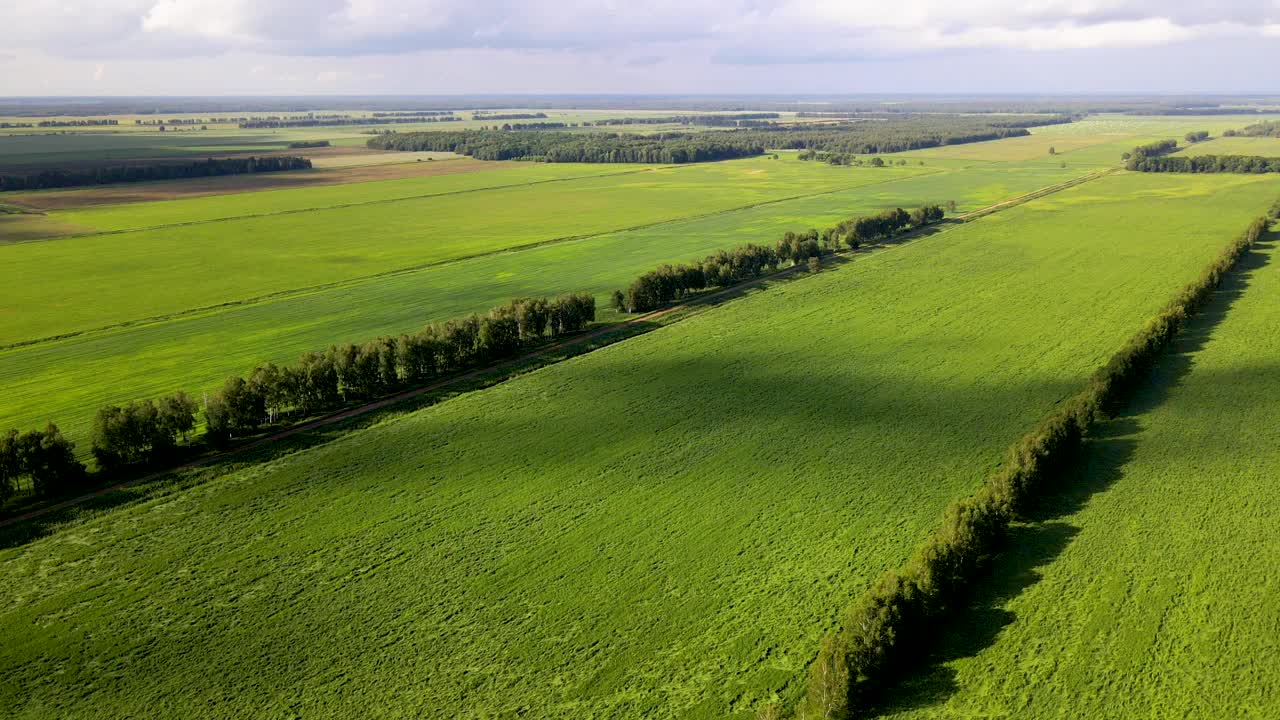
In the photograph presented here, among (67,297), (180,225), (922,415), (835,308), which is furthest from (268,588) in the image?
(180,225)

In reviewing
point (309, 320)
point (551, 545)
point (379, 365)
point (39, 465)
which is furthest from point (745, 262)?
point (39, 465)

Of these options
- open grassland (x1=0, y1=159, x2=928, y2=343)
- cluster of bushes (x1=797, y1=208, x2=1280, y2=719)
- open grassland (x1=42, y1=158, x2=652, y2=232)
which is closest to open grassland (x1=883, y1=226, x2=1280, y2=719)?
cluster of bushes (x1=797, y1=208, x2=1280, y2=719)

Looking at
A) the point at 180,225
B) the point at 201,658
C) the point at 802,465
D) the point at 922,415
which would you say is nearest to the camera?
the point at 201,658

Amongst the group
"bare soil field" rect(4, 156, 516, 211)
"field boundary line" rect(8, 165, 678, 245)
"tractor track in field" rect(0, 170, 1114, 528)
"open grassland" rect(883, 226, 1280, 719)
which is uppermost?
"bare soil field" rect(4, 156, 516, 211)

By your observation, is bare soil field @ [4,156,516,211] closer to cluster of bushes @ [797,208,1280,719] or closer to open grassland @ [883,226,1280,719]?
cluster of bushes @ [797,208,1280,719]

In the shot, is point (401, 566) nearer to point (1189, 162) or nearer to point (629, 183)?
point (629, 183)

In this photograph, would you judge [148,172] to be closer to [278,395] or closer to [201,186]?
[201,186]

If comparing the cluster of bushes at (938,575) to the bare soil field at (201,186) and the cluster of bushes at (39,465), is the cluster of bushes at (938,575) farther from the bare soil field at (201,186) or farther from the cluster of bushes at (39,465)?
the bare soil field at (201,186)
